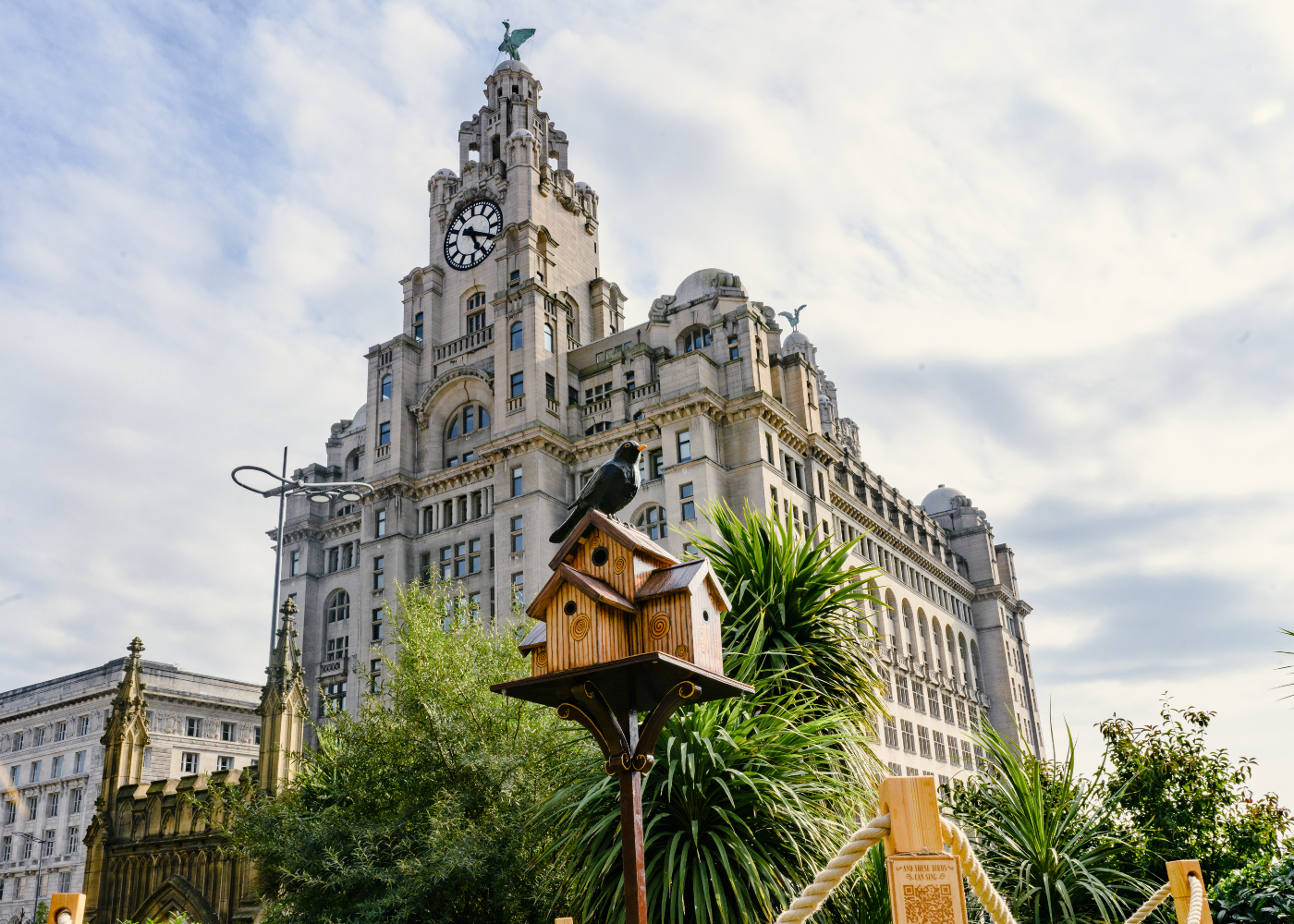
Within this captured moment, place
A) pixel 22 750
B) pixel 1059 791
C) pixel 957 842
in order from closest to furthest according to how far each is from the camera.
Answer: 1. pixel 957 842
2. pixel 1059 791
3. pixel 22 750

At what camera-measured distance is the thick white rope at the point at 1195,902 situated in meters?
6.22

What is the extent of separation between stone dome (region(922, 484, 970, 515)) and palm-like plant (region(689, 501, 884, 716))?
79.3 meters

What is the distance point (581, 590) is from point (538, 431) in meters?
46.4

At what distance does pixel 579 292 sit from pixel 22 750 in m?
54.7

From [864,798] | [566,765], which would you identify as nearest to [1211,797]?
[864,798]

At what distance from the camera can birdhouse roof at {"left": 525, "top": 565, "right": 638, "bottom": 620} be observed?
23.7ft

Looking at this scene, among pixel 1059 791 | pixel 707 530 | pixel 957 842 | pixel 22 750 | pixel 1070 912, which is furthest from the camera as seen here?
pixel 22 750

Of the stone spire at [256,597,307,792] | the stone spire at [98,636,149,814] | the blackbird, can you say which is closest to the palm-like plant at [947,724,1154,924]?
the blackbird

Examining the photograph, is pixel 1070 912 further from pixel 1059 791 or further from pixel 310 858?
pixel 310 858

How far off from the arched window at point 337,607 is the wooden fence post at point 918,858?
204ft

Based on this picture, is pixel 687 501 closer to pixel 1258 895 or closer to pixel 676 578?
pixel 1258 895

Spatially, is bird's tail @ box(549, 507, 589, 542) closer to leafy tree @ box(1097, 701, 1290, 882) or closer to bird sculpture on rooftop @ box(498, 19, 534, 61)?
leafy tree @ box(1097, 701, 1290, 882)

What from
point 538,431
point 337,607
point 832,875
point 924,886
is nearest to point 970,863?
point 924,886

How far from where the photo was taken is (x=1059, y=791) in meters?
13.8
